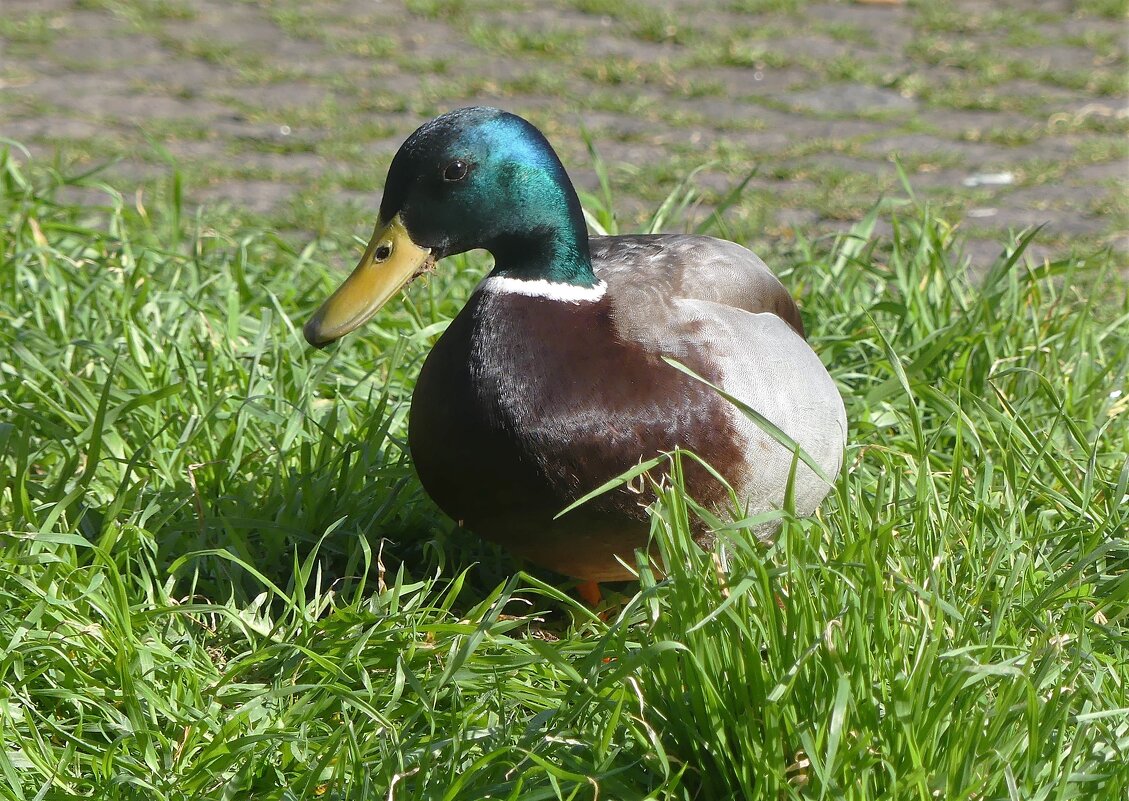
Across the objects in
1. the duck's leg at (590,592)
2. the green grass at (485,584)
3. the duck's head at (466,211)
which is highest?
the duck's head at (466,211)

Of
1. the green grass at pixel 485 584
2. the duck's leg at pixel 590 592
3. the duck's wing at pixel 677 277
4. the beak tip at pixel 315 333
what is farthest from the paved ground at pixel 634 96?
the beak tip at pixel 315 333

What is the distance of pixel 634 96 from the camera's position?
5.34 meters

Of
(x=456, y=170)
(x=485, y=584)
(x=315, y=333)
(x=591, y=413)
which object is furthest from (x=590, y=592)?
(x=456, y=170)

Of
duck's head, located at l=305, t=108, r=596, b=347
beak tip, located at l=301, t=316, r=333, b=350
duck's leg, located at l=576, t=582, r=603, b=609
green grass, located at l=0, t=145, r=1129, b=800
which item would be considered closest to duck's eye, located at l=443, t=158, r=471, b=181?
duck's head, located at l=305, t=108, r=596, b=347

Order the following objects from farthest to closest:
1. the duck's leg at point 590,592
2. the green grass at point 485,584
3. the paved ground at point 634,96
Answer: the paved ground at point 634,96, the duck's leg at point 590,592, the green grass at point 485,584

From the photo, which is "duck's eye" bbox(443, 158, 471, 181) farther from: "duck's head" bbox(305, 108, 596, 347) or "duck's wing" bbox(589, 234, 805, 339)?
"duck's wing" bbox(589, 234, 805, 339)

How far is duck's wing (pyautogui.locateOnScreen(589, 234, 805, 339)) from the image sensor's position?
8.06 feet

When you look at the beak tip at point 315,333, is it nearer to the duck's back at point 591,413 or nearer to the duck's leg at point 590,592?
the duck's back at point 591,413

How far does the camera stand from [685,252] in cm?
270

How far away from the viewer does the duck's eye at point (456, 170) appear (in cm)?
234

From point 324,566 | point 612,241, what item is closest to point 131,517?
point 324,566

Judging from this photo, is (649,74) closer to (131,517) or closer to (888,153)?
(888,153)

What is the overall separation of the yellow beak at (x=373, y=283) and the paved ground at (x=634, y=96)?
1990mm

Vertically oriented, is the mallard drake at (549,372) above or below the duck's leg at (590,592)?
above
